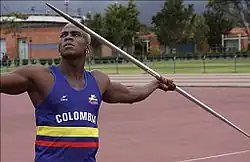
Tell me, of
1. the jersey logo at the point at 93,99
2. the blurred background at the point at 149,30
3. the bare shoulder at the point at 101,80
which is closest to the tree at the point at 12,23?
Result: the blurred background at the point at 149,30


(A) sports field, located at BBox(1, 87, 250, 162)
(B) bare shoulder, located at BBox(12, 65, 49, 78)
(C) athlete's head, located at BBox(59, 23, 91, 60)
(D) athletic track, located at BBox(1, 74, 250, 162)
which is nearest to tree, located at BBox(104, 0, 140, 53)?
(D) athletic track, located at BBox(1, 74, 250, 162)

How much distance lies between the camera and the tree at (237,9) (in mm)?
54656

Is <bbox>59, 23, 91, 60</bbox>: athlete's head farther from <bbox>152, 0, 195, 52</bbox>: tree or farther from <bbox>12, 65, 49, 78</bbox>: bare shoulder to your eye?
<bbox>152, 0, 195, 52</bbox>: tree

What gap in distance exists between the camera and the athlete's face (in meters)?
3.10

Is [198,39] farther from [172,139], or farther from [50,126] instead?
[50,126]

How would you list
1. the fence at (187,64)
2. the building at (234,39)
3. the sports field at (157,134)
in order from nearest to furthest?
the sports field at (157,134)
the fence at (187,64)
the building at (234,39)

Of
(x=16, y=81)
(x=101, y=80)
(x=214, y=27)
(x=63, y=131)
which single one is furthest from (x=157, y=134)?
(x=214, y=27)

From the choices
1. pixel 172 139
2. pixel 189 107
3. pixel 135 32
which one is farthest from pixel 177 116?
pixel 135 32

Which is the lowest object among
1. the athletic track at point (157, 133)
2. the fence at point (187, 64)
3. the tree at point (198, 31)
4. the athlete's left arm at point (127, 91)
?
the athletic track at point (157, 133)

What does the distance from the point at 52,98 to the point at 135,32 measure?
64029 mm

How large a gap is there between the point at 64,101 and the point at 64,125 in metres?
0.13

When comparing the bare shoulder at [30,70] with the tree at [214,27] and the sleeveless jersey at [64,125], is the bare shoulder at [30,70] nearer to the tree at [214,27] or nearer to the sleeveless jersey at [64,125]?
the sleeveless jersey at [64,125]

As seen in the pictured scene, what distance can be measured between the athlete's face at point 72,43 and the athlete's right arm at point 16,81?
0.22 metres

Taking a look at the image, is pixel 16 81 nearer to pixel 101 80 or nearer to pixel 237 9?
pixel 101 80
